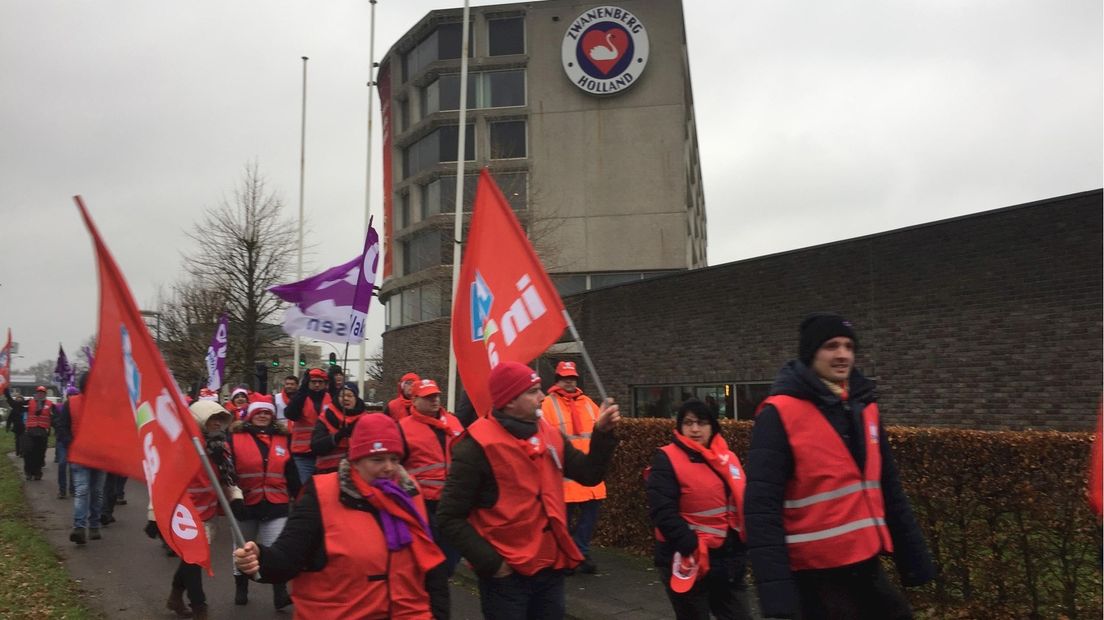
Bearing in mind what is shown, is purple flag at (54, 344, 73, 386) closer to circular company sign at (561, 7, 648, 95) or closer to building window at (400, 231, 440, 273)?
building window at (400, 231, 440, 273)

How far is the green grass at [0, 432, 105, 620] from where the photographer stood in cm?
744

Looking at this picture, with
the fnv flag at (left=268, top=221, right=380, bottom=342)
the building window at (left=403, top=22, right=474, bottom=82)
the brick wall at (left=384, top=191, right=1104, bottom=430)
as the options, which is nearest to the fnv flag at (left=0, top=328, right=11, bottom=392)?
the fnv flag at (left=268, top=221, right=380, bottom=342)

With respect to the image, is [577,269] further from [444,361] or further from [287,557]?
[287,557]

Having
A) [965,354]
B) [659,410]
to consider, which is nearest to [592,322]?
[659,410]

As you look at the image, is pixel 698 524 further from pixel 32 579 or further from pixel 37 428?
pixel 37 428

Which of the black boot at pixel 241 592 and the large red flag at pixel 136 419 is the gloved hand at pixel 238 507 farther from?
the large red flag at pixel 136 419

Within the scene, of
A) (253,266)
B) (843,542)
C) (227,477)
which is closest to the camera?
(843,542)

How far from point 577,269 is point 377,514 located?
38.5 m

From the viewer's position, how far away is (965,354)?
13875mm

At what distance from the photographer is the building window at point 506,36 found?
4356 centimetres

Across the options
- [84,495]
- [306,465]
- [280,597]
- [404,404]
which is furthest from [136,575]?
[404,404]

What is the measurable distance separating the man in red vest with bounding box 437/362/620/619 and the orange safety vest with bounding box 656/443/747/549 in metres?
1.11

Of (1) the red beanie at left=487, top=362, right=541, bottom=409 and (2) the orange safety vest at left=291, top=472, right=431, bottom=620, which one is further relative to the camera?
(1) the red beanie at left=487, top=362, right=541, bottom=409

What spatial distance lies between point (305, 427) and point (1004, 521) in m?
7.22
